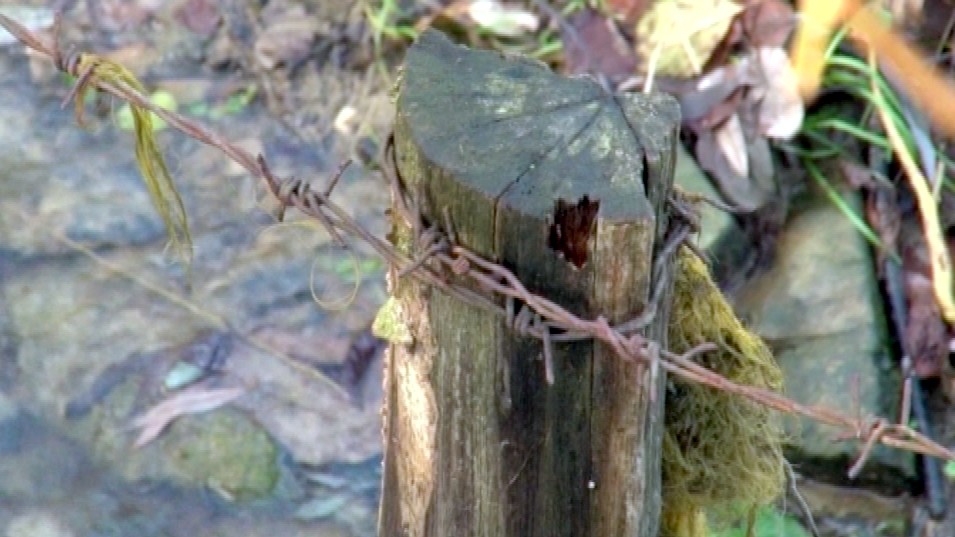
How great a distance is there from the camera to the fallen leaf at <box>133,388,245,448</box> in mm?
3004

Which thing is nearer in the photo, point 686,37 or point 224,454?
point 224,454

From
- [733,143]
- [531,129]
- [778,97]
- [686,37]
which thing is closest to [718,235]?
[733,143]

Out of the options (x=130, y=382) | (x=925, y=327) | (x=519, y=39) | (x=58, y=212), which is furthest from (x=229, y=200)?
(x=925, y=327)

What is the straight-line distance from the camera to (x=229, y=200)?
12.0ft

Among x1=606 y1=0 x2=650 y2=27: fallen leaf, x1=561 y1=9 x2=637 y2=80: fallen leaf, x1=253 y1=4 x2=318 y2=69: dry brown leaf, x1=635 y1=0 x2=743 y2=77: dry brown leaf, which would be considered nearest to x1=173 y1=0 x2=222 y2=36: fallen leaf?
x1=253 y1=4 x2=318 y2=69: dry brown leaf

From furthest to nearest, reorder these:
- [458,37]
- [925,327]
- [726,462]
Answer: [458,37], [925,327], [726,462]

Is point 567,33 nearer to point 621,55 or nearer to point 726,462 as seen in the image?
point 621,55

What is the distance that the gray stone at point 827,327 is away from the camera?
2918mm

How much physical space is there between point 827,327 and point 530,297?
6.35 feet

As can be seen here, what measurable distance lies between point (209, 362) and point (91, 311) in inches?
14.2

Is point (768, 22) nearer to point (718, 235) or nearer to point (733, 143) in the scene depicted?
point (733, 143)

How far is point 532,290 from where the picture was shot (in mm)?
1395

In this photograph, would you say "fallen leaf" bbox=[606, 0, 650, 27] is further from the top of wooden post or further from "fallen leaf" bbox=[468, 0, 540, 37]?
the top of wooden post

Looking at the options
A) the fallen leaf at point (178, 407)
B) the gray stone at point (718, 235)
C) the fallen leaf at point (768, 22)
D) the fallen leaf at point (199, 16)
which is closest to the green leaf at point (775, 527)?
the gray stone at point (718, 235)
